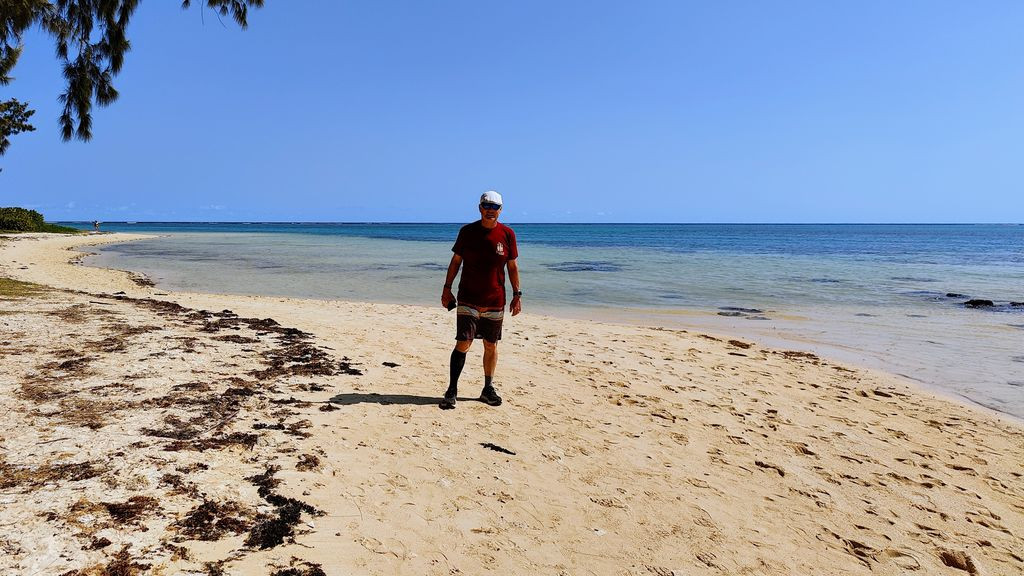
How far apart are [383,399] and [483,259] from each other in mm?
1908

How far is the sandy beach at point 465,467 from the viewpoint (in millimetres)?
3266

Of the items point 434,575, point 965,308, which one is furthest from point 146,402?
point 965,308

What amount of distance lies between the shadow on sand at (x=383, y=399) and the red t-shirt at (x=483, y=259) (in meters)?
1.21

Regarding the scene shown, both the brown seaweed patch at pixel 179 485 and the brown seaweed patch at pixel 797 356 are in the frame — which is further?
the brown seaweed patch at pixel 797 356

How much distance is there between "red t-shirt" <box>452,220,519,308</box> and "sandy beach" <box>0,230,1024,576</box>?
48.1 inches

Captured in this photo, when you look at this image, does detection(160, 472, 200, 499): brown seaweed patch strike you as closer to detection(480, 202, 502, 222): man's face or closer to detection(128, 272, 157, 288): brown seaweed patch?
detection(480, 202, 502, 222): man's face

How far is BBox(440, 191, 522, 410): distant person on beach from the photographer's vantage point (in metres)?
5.77

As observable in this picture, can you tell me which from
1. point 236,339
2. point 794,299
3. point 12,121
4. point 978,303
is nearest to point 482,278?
point 236,339

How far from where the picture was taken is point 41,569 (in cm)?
269

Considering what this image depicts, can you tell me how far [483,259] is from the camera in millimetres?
5781

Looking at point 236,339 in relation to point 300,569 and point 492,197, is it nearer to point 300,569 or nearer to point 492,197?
point 492,197

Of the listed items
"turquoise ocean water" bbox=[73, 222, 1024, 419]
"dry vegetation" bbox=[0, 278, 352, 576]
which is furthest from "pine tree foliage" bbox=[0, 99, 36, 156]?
"dry vegetation" bbox=[0, 278, 352, 576]

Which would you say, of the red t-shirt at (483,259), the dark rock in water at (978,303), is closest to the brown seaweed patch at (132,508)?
the red t-shirt at (483,259)

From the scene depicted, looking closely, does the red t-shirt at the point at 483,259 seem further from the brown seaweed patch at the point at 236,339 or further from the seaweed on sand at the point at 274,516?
the brown seaweed patch at the point at 236,339
